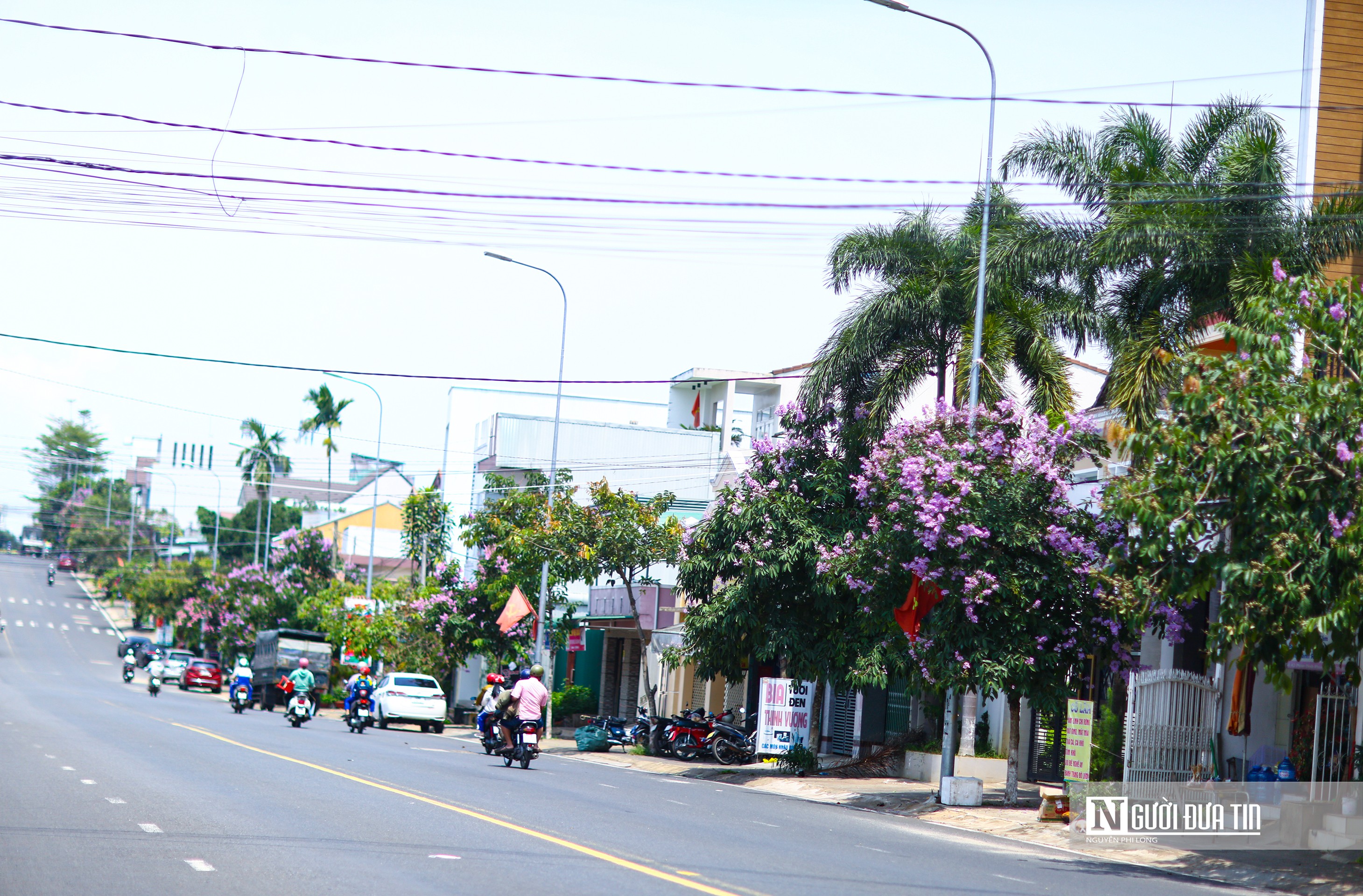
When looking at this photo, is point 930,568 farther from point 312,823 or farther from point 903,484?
point 312,823

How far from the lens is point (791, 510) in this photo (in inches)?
1071

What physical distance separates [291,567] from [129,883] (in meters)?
59.1

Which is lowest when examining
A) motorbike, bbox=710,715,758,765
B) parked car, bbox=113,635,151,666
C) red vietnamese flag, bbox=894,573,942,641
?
parked car, bbox=113,635,151,666

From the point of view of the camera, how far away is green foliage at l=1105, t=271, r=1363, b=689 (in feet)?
44.5

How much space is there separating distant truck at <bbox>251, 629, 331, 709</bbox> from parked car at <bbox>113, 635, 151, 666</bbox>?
2107 centimetres

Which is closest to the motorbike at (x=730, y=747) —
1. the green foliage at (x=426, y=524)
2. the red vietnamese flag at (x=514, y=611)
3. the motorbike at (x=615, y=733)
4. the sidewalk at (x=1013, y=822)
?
the sidewalk at (x=1013, y=822)

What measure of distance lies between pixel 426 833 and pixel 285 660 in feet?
135

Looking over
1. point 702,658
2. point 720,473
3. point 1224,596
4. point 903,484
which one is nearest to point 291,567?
point 720,473

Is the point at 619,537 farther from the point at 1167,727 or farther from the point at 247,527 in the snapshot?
the point at 247,527

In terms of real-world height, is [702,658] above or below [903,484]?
below

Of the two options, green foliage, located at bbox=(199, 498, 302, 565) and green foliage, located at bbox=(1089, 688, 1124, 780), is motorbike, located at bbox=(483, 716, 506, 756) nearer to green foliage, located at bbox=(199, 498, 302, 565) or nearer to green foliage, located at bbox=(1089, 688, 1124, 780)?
green foliage, located at bbox=(1089, 688, 1124, 780)

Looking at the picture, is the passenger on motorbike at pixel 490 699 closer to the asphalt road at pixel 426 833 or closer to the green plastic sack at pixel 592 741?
the green plastic sack at pixel 592 741

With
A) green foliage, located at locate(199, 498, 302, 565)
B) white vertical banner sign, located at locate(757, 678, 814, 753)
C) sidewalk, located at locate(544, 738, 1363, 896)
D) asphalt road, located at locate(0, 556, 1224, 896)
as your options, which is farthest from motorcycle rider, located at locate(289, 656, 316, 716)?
green foliage, located at locate(199, 498, 302, 565)

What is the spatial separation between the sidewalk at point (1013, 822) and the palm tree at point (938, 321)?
635cm
